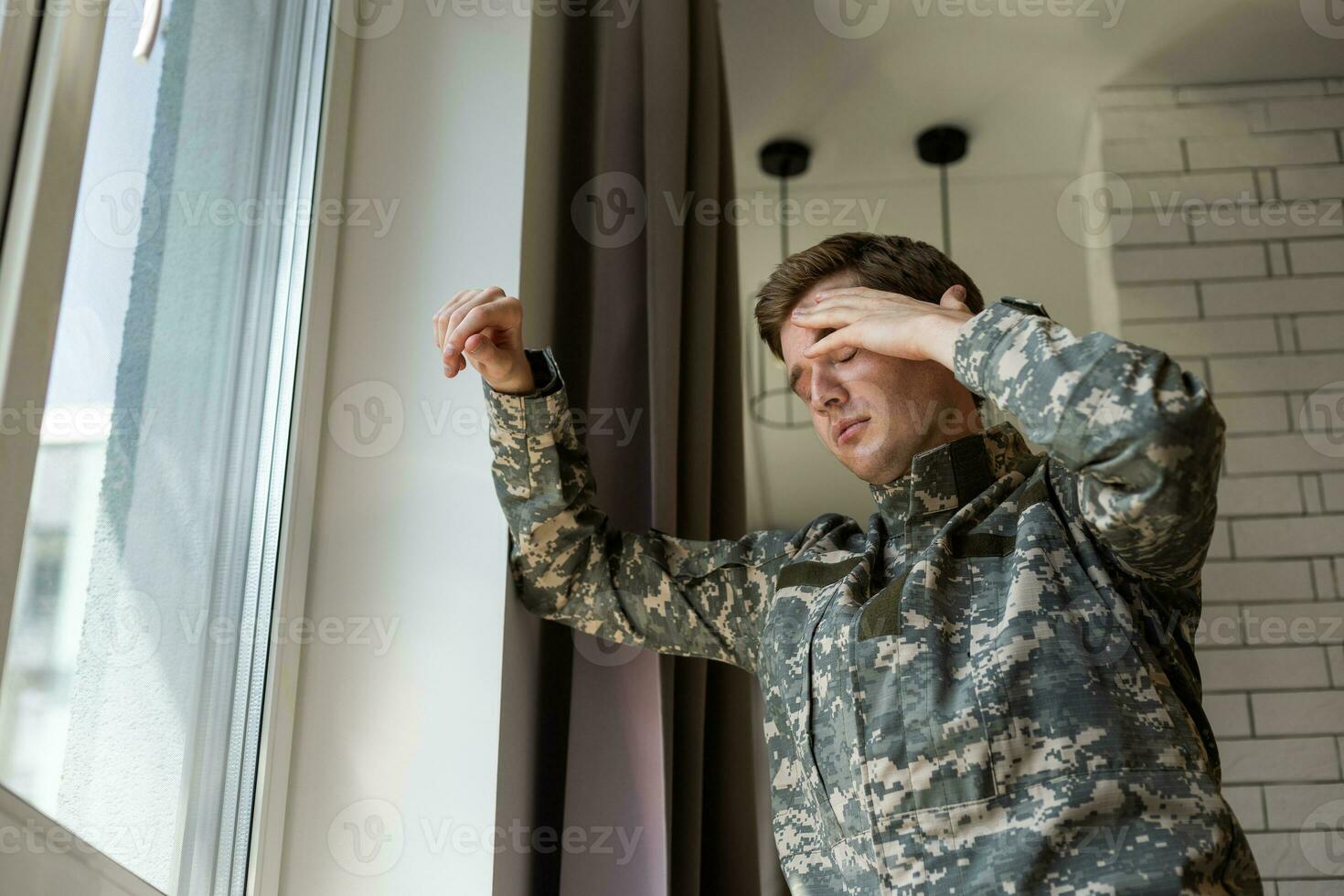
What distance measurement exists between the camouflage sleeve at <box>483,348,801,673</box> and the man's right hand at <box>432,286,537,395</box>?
3 centimetres

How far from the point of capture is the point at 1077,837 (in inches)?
36.9

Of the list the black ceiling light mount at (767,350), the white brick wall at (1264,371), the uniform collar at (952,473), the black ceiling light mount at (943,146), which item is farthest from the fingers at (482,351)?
the black ceiling light mount at (943,146)

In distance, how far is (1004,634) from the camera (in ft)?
3.37

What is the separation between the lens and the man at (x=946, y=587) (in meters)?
0.93

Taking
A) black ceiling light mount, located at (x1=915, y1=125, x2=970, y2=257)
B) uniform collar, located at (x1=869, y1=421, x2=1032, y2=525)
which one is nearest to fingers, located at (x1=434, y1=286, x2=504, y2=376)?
uniform collar, located at (x1=869, y1=421, x2=1032, y2=525)

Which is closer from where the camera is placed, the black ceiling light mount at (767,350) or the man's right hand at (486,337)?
the man's right hand at (486,337)

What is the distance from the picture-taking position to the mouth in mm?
1269

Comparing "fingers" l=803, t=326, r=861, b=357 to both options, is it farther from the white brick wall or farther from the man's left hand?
the white brick wall

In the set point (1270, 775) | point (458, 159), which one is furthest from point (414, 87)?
point (1270, 775)

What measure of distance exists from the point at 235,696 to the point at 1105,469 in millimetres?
854

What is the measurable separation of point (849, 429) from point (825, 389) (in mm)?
51

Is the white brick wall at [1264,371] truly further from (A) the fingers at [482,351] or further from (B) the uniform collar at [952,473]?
(A) the fingers at [482,351]

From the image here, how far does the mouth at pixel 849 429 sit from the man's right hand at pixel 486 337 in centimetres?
34

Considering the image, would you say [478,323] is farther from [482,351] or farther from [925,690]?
[925,690]
